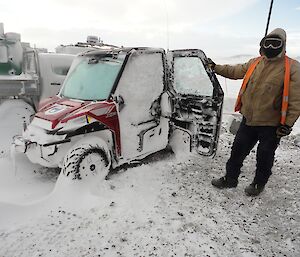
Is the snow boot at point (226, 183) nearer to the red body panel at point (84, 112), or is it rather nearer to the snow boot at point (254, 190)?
the snow boot at point (254, 190)

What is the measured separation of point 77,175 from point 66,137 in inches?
20.1

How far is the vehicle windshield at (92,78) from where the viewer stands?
4.07 metres

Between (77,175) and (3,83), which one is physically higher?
(3,83)

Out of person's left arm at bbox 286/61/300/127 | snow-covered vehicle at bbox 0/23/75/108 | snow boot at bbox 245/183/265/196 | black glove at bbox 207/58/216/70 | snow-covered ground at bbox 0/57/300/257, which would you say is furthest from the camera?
snow-covered vehicle at bbox 0/23/75/108

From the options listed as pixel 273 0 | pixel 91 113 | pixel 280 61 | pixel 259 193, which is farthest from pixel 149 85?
pixel 273 0

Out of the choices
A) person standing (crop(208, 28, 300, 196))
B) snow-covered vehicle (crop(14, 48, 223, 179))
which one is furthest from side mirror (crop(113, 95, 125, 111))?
person standing (crop(208, 28, 300, 196))

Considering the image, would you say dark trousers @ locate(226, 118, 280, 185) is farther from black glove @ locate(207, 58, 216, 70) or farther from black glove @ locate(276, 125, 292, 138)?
black glove @ locate(207, 58, 216, 70)

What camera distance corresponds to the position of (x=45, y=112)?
13.0 ft

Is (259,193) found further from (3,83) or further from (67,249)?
(3,83)

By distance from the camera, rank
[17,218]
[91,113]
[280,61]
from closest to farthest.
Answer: [17,218] < [280,61] < [91,113]

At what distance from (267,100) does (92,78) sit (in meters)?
2.49

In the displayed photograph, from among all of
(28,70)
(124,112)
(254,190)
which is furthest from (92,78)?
(28,70)

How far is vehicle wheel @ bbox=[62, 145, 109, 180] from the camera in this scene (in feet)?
11.8

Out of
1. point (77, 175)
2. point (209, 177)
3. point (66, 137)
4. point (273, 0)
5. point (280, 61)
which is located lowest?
point (209, 177)
